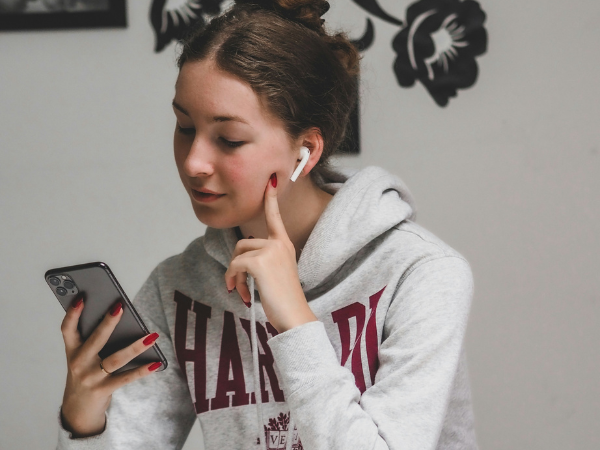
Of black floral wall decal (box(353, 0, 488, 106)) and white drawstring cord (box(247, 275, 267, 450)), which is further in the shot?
black floral wall decal (box(353, 0, 488, 106))

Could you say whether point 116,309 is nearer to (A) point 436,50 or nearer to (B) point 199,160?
(B) point 199,160

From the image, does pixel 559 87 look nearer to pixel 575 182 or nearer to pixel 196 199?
pixel 575 182

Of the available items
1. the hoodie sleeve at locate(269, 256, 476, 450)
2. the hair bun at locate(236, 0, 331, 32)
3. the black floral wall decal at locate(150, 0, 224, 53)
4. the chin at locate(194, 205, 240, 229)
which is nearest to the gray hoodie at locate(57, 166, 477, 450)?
the hoodie sleeve at locate(269, 256, 476, 450)

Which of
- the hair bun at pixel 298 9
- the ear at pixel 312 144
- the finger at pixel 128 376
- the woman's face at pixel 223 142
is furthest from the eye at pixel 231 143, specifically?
the finger at pixel 128 376

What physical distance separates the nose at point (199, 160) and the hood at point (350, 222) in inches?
7.4

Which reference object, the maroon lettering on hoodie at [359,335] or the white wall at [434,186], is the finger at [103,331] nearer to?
the maroon lettering on hoodie at [359,335]

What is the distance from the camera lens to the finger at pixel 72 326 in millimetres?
840

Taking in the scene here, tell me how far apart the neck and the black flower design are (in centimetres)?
64

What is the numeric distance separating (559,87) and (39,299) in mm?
1332

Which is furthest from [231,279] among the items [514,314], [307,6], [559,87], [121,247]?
[559,87]

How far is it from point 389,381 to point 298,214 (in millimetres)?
307

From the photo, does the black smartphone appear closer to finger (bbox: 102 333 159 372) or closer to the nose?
finger (bbox: 102 333 159 372)

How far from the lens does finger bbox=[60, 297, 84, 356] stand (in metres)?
0.84

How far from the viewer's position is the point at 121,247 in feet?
5.24
